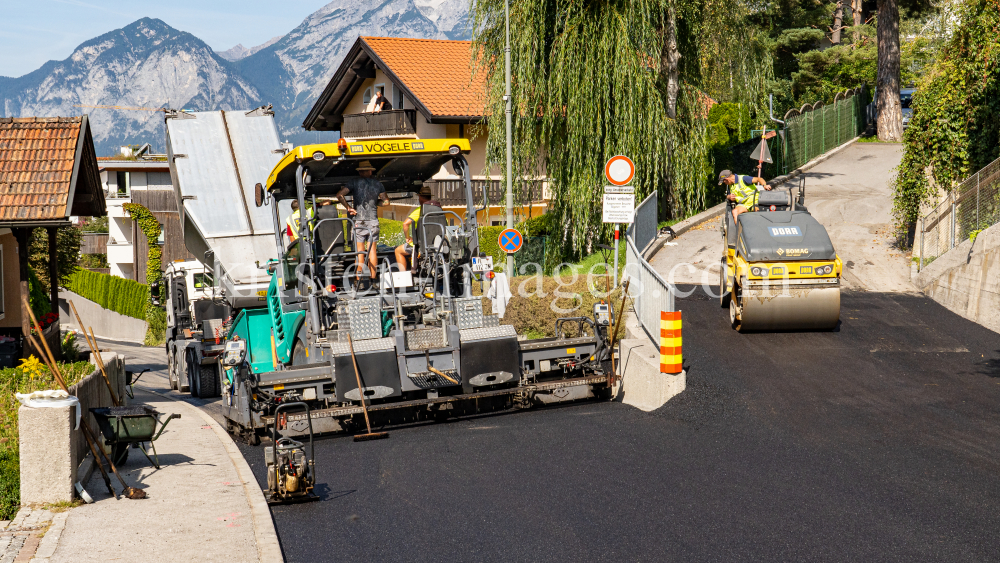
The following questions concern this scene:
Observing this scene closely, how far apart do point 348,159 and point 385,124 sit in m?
27.3

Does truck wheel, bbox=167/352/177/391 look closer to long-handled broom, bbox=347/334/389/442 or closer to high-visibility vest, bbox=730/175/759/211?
long-handled broom, bbox=347/334/389/442

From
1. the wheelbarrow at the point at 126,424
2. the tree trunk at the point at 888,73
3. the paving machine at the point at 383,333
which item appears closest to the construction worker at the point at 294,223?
the paving machine at the point at 383,333

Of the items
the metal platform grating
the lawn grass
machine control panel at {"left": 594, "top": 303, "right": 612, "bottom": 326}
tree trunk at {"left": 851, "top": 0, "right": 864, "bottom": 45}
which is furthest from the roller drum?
tree trunk at {"left": 851, "top": 0, "right": 864, "bottom": 45}

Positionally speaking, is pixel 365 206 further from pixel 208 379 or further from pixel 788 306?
pixel 208 379

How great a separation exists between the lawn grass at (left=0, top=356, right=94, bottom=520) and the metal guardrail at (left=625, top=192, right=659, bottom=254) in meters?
10.0

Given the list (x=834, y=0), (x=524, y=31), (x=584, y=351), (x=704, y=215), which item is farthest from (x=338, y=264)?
(x=834, y=0)

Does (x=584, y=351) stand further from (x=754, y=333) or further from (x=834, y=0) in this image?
(x=834, y=0)

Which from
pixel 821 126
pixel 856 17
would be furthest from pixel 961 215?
pixel 856 17

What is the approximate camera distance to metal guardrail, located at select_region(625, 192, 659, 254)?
1816 centimetres

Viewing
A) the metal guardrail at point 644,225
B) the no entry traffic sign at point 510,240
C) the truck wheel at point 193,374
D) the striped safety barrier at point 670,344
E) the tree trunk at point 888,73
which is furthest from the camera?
the tree trunk at point 888,73

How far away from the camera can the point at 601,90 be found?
21203 millimetres

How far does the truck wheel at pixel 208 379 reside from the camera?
1825 centimetres

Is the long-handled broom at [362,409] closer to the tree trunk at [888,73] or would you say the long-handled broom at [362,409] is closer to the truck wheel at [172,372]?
the truck wheel at [172,372]

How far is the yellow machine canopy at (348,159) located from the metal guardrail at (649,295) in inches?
122
